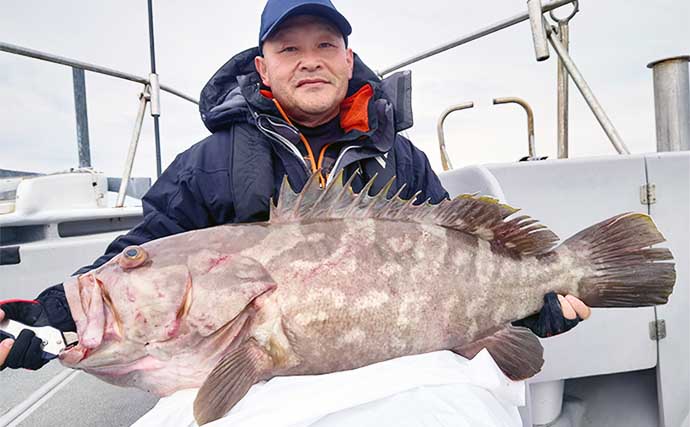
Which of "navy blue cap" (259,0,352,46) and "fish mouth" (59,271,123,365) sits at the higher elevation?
"navy blue cap" (259,0,352,46)

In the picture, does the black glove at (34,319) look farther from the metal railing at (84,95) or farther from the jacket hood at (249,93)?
the metal railing at (84,95)

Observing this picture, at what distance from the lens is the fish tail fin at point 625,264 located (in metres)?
1.55

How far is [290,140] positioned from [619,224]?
1282 mm

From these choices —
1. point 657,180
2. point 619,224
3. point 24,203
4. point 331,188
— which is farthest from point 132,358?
point 657,180

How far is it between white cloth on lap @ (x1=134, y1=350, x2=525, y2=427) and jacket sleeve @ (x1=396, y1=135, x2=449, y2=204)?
986 mm

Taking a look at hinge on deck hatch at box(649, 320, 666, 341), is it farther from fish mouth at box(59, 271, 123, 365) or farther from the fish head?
fish mouth at box(59, 271, 123, 365)

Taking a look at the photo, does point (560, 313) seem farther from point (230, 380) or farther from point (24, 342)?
point (24, 342)

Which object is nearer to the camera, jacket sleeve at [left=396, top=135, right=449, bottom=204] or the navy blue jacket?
the navy blue jacket

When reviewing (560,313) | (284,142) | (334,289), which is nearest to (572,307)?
(560,313)

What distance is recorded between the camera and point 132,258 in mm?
1333

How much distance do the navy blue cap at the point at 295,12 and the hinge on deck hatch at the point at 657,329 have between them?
7.02 ft

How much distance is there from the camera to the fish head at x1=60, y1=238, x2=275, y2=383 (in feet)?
4.16

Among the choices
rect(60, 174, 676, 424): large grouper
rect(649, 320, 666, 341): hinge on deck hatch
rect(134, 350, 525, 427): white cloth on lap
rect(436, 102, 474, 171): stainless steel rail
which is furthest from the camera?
rect(436, 102, 474, 171): stainless steel rail

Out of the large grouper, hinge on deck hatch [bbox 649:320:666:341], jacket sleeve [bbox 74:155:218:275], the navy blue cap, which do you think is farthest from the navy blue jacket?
hinge on deck hatch [bbox 649:320:666:341]
